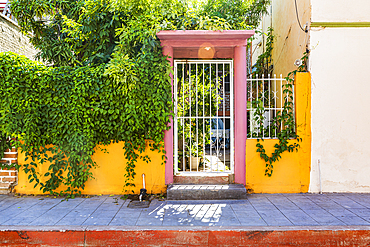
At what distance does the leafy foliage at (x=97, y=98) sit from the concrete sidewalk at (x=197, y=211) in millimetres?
543

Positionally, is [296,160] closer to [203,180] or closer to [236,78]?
[203,180]

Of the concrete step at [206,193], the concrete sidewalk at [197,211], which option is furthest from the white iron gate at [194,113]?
the concrete sidewalk at [197,211]

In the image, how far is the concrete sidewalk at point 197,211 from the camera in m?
3.65

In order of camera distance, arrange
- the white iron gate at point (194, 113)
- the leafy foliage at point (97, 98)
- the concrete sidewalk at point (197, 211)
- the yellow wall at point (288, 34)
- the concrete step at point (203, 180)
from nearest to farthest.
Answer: the concrete sidewalk at point (197, 211)
the leafy foliage at point (97, 98)
the concrete step at point (203, 180)
the white iron gate at point (194, 113)
the yellow wall at point (288, 34)

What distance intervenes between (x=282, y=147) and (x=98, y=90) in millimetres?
3711

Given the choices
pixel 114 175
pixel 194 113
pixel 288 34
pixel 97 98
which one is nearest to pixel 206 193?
pixel 114 175

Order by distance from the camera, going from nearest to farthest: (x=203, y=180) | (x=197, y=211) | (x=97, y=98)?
(x=197, y=211) < (x=97, y=98) < (x=203, y=180)

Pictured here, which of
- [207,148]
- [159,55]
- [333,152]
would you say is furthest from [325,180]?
[159,55]

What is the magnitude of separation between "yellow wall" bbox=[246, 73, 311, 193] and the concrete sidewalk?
277 millimetres

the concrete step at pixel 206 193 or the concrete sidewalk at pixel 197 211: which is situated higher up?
the concrete step at pixel 206 193

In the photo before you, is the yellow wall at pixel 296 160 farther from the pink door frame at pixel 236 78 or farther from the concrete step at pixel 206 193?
the concrete step at pixel 206 193

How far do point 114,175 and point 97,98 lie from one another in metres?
1.56

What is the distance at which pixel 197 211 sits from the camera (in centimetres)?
414

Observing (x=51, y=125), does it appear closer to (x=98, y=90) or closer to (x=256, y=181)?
(x=98, y=90)
